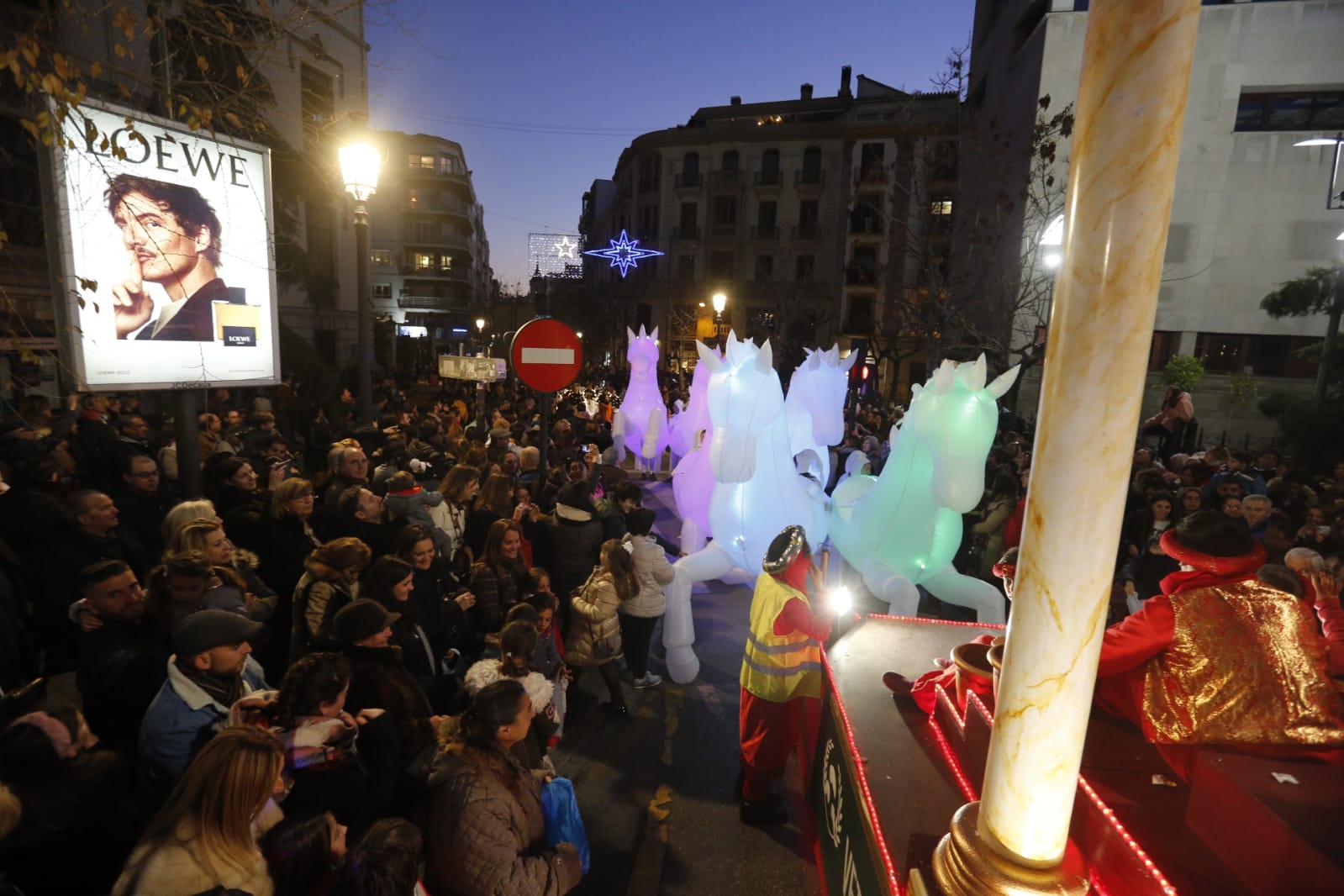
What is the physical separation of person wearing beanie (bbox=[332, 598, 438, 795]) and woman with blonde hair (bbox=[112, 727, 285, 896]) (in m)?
0.84

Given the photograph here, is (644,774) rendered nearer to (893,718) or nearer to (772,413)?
(893,718)

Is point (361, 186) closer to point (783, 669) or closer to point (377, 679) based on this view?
point (377, 679)

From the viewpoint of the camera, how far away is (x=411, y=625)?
362 cm

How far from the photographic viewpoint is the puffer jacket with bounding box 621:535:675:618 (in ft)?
16.5

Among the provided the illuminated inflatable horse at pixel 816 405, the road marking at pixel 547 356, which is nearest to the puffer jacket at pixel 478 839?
the road marking at pixel 547 356

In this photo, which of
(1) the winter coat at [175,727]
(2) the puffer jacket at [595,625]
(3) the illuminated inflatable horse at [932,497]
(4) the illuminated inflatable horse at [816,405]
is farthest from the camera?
(4) the illuminated inflatable horse at [816,405]

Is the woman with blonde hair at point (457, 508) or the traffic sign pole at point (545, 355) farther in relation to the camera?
the traffic sign pole at point (545, 355)

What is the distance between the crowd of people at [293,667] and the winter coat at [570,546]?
0.02 metres

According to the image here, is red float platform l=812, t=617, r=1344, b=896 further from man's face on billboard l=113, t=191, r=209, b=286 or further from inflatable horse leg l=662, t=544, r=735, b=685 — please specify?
man's face on billboard l=113, t=191, r=209, b=286

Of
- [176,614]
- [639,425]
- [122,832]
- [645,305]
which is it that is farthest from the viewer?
[645,305]

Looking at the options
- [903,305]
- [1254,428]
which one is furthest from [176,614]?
[1254,428]

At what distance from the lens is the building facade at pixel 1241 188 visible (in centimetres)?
1562

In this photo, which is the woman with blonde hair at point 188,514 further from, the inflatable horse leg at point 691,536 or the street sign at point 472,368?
the street sign at point 472,368

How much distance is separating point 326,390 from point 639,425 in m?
9.22
